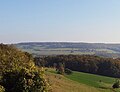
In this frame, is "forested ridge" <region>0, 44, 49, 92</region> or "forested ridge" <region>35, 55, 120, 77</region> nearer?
"forested ridge" <region>0, 44, 49, 92</region>

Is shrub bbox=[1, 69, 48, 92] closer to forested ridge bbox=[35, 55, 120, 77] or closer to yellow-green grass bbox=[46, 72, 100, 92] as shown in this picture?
yellow-green grass bbox=[46, 72, 100, 92]

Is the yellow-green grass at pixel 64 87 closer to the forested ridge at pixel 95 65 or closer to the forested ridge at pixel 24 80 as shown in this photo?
the forested ridge at pixel 24 80

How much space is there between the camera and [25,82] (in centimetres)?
4188

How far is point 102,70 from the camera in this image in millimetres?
133250

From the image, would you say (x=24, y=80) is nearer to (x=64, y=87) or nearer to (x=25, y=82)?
(x=25, y=82)

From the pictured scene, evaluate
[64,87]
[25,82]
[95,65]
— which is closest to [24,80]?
[25,82]

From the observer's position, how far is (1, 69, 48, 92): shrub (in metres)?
41.8

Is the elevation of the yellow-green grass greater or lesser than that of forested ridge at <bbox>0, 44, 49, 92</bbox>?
lesser

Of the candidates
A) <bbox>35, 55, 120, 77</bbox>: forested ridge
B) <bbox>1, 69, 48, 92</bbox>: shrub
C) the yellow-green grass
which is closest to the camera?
<bbox>1, 69, 48, 92</bbox>: shrub

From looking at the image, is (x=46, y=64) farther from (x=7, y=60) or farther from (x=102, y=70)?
(x=7, y=60)

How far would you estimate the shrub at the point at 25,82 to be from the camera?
41.8 metres

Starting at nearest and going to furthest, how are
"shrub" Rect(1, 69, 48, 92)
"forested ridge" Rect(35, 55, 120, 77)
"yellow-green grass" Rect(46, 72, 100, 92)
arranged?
"shrub" Rect(1, 69, 48, 92) → "yellow-green grass" Rect(46, 72, 100, 92) → "forested ridge" Rect(35, 55, 120, 77)

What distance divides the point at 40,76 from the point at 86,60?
9520 cm

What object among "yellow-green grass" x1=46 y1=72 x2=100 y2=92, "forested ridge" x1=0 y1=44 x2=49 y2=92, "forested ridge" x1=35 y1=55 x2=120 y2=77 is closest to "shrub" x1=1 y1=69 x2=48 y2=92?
"forested ridge" x1=0 y1=44 x2=49 y2=92
